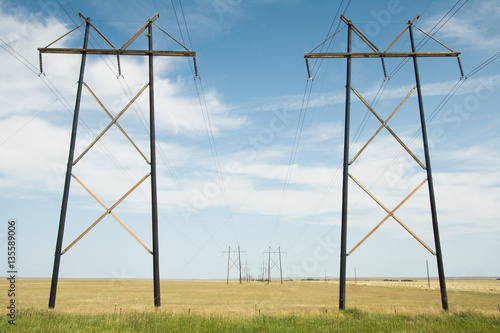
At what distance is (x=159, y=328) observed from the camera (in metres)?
12.4

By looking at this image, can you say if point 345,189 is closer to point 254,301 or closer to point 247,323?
point 247,323

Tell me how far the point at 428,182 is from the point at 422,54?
7093 millimetres

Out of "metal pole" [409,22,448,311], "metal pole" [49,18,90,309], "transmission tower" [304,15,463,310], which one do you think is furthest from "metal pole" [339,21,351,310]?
"metal pole" [49,18,90,309]

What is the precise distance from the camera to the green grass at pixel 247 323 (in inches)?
478

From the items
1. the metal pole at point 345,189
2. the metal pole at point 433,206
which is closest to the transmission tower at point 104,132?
the metal pole at point 345,189

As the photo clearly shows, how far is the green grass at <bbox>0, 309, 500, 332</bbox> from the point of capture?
1214 cm

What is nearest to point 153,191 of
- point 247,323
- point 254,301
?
point 247,323

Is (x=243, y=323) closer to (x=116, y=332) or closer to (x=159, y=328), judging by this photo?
(x=159, y=328)

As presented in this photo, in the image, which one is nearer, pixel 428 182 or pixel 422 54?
pixel 428 182

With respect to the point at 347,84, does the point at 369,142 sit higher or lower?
lower

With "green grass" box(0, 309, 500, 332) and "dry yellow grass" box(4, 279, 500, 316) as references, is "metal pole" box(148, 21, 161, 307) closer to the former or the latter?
"dry yellow grass" box(4, 279, 500, 316)

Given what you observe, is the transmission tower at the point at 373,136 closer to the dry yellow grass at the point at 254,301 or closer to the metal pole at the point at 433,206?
the metal pole at the point at 433,206

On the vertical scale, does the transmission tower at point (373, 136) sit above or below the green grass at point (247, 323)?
above

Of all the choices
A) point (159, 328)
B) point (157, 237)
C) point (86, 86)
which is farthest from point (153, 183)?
point (159, 328)
